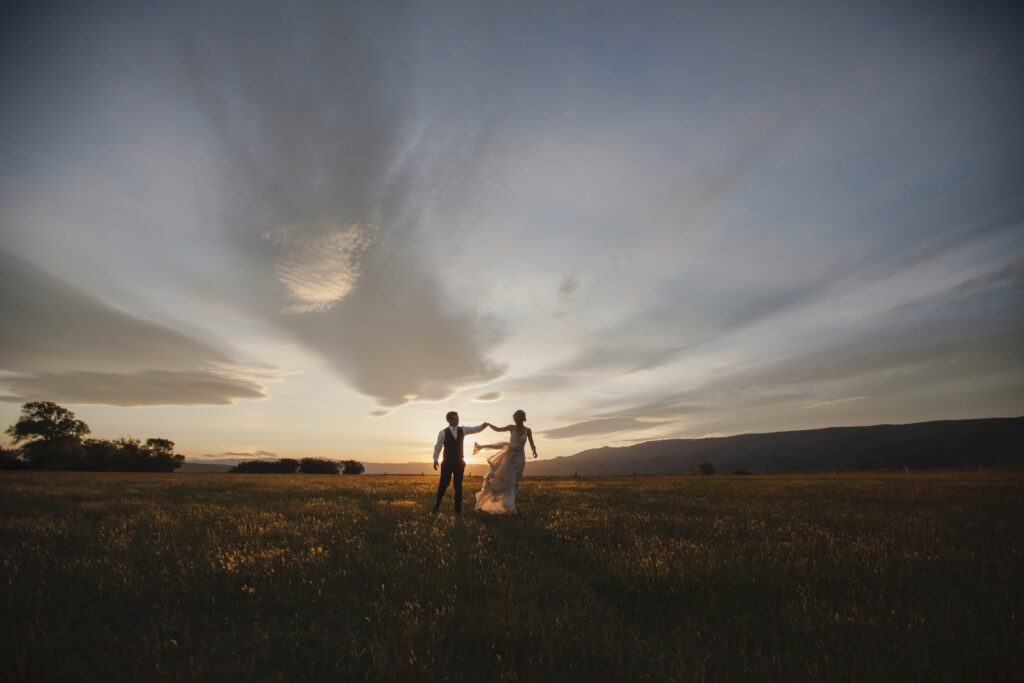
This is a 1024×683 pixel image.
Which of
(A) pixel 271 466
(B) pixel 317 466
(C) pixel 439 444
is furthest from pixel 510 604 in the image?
(A) pixel 271 466

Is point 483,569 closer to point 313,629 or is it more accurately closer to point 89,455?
point 313,629

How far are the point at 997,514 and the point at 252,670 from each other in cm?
2017

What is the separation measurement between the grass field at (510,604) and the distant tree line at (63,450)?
115832 millimetres

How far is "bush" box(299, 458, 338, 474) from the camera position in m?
106

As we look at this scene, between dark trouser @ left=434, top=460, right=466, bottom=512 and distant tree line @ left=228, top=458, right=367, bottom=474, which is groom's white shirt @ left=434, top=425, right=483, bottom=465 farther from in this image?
distant tree line @ left=228, top=458, right=367, bottom=474

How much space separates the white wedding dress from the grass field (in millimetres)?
3795

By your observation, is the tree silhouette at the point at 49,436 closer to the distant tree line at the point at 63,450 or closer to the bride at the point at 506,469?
the distant tree line at the point at 63,450

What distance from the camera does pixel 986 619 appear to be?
489 cm

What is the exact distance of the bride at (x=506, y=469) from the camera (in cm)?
1459

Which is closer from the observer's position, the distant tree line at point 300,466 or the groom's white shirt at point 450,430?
the groom's white shirt at point 450,430

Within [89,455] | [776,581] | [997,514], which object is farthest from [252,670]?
[89,455]

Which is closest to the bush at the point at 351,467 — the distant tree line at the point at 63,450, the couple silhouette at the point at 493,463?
the distant tree line at the point at 63,450

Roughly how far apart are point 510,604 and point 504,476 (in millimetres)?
9730

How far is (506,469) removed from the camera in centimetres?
1480
